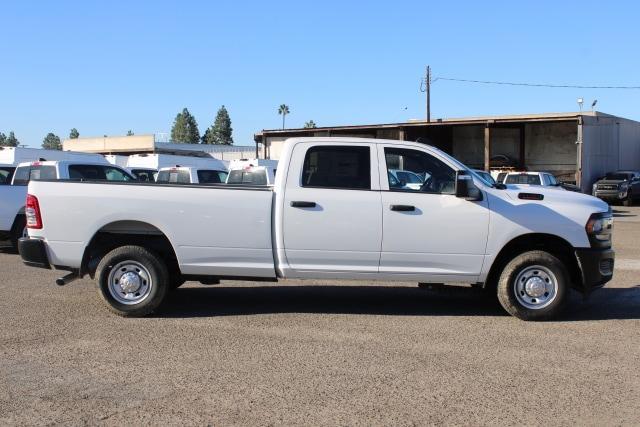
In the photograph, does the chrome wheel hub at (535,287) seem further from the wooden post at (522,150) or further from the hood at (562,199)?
the wooden post at (522,150)

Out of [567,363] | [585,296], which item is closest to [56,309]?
[567,363]

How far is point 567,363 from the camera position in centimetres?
565

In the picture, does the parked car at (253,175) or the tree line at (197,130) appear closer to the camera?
the parked car at (253,175)

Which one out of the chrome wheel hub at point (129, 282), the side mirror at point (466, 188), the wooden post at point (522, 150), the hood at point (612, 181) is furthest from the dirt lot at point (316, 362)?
the wooden post at point (522, 150)

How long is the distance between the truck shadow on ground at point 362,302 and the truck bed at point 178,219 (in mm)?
748

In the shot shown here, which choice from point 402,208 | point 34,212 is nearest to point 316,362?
point 402,208

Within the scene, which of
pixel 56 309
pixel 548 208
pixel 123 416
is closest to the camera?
pixel 123 416

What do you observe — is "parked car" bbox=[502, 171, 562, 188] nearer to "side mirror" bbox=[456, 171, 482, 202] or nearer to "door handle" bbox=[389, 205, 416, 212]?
"side mirror" bbox=[456, 171, 482, 202]

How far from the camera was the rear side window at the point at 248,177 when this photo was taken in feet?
51.4

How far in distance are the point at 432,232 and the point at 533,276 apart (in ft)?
4.15

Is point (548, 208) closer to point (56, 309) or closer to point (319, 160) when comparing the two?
point (319, 160)

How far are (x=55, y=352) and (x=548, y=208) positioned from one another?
5288mm

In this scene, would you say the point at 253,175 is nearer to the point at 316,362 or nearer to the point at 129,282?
the point at 129,282

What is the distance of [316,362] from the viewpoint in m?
5.62
